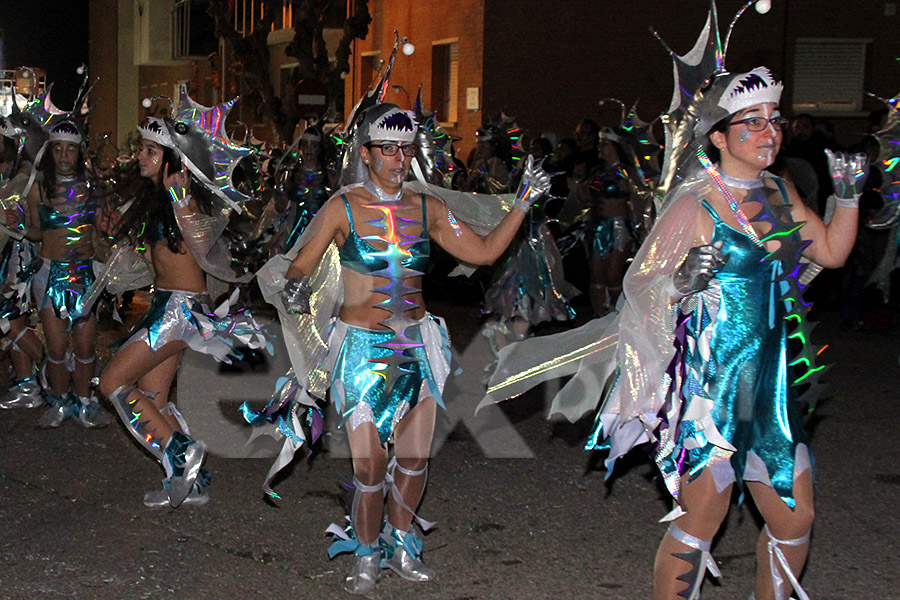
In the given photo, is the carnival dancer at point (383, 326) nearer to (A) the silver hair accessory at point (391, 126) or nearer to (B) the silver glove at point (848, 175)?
(A) the silver hair accessory at point (391, 126)

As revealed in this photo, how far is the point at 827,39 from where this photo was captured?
20.5m

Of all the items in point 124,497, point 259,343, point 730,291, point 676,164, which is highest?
point 676,164

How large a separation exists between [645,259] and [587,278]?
10.5m

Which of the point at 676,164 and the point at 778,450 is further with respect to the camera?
the point at 676,164

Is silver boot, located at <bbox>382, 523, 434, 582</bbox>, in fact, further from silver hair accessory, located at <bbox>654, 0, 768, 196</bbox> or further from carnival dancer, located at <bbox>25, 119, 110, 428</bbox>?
carnival dancer, located at <bbox>25, 119, 110, 428</bbox>

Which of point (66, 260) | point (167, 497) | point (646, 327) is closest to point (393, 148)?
point (646, 327)

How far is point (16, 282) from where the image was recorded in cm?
800

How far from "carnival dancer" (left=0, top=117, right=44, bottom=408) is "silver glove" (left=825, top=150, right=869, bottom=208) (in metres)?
5.49

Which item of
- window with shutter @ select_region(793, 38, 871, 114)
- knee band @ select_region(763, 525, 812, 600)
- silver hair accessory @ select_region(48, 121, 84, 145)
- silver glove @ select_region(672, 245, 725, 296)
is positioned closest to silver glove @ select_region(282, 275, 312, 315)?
silver glove @ select_region(672, 245, 725, 296)

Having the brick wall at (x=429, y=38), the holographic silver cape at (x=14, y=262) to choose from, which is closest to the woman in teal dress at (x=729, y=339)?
the holographic silver cape at (x=14, y=262)

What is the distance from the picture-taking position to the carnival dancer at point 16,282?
775 centimetres

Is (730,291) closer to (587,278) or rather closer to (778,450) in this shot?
(778,450)

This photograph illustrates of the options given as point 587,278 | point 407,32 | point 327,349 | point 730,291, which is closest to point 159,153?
point 327,349

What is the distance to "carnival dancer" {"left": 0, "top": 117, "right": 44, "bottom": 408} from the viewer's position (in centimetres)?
775
